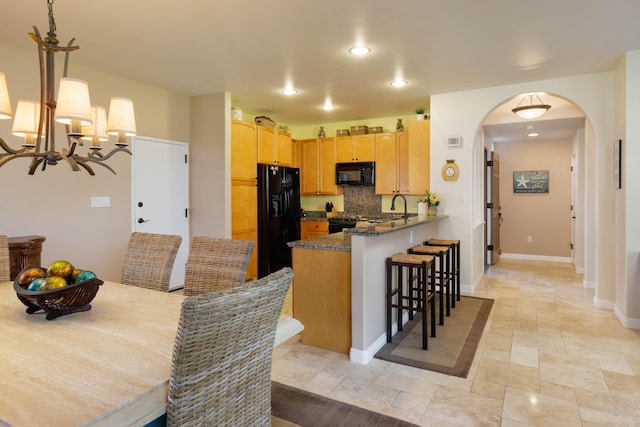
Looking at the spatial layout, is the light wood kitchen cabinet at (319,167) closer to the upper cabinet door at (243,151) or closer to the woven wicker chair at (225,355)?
the upper cabinet door at (243,151)

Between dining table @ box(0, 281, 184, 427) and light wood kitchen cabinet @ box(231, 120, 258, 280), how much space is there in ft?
10.7

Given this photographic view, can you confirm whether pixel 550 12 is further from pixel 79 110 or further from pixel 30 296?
pixel 30 296

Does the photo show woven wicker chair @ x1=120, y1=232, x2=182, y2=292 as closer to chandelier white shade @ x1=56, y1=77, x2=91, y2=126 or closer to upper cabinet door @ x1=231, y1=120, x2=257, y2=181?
chandelier white shade @ x1=56, y1=77, x2=91, y2=126

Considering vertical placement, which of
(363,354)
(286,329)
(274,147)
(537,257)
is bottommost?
(363,354)

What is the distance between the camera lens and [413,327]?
3.43 meters

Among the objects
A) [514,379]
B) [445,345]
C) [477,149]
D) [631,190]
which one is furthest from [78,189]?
[631,190]

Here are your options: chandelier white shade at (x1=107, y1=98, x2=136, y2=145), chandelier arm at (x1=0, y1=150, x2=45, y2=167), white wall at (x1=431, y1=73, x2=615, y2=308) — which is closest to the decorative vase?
white wall at (x1=431, y1=73, x2=615, y2=308)

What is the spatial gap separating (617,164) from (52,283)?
4507mm

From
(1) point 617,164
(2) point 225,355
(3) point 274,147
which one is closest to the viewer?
(2) point 225,355

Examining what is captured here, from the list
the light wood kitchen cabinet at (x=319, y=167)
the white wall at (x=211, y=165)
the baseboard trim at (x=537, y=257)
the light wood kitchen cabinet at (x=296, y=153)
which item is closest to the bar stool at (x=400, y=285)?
the white wall at (x=211, y=165)

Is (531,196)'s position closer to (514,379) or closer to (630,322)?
(630,322)

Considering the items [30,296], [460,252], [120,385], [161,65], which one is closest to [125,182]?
[161,65]

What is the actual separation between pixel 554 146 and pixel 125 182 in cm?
714

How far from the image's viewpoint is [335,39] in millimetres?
3082
